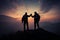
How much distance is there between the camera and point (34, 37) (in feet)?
54.2

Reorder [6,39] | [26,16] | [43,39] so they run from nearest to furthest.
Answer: [43,39]
[6,39]
[26,16]

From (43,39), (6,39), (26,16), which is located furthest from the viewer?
(26,16)

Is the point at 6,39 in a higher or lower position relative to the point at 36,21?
lower

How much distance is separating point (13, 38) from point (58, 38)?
18.8ft

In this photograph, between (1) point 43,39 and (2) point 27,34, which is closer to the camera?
(1) point 43,39

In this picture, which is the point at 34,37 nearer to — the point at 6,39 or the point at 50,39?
the point at 50,39

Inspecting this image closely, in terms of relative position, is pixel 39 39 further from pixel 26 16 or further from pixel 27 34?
pixel 26 16

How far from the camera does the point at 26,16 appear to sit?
1872 centimetres

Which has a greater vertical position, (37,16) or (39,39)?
(37,16)

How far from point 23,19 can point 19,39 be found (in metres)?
3.48

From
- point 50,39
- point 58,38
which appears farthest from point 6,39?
point 58,38

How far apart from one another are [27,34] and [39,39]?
222 cm

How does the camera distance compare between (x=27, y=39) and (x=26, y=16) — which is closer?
(x=27, y=39)

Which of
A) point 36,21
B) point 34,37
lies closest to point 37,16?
point 36,21
